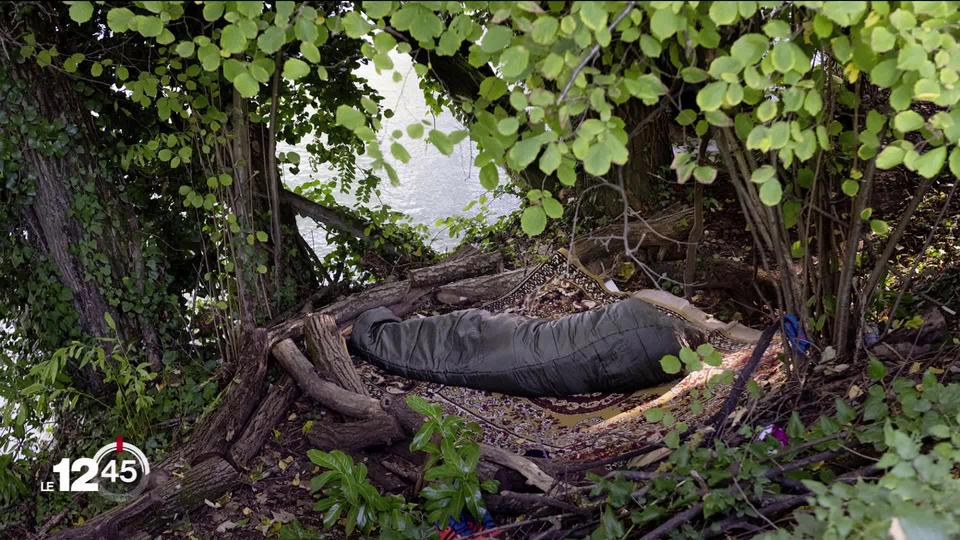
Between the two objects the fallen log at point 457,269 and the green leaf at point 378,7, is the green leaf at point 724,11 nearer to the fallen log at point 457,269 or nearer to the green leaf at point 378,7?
the green leaf at point 378,7

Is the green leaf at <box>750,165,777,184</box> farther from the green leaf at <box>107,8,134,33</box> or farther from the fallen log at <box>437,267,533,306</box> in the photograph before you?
the fallen log at <box>437,267,533,306</box>

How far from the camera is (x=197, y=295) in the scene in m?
4.23

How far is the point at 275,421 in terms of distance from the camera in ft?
11.9

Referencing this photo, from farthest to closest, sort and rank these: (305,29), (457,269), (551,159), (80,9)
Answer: (457,269)
(80,9)
(305,29)
(551,159)

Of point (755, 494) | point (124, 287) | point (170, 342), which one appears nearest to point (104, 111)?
point (124, 287)

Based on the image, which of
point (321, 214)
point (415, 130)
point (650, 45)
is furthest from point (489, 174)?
point (321, 214)

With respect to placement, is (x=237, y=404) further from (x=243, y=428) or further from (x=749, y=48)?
(x=749, y=48)

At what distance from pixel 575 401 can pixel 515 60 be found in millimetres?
2360

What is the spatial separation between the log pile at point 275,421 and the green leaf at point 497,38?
5.25 ft

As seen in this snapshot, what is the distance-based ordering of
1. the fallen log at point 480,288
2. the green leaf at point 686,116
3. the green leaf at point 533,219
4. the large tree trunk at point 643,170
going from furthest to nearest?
the large tree trunk at point 643,170 → the fallen log at point 480,288 → the green leaf at point 686,116 → the green leaf at point 533,219

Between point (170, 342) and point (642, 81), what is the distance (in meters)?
3.23

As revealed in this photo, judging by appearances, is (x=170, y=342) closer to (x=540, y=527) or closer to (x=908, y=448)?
(x=540, y=527)

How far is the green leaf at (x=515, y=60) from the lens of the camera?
1.66 metres

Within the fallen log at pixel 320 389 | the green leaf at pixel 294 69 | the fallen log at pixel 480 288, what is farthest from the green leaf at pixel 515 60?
the fallen log at pixel 480 288
